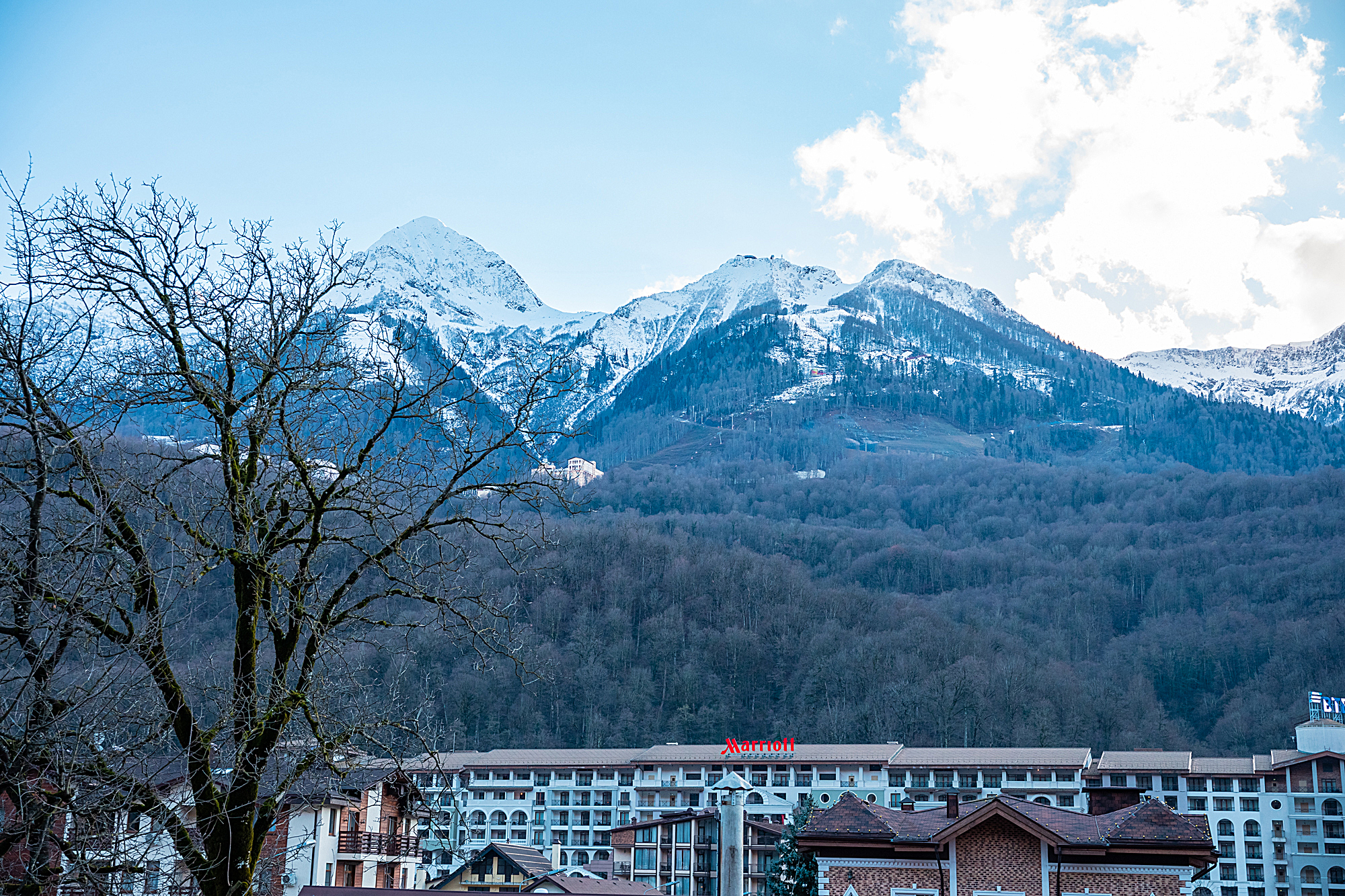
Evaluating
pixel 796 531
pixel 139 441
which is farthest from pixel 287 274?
pixel 796 531

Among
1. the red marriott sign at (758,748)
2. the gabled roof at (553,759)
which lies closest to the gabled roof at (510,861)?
the red marriott sign at (758,748)

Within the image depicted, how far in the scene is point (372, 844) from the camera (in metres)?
38.7

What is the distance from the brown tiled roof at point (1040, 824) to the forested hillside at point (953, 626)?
62.3 metres

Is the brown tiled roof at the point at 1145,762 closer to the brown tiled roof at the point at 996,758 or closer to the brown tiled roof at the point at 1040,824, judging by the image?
the brown tiled roof at the point at 996,758

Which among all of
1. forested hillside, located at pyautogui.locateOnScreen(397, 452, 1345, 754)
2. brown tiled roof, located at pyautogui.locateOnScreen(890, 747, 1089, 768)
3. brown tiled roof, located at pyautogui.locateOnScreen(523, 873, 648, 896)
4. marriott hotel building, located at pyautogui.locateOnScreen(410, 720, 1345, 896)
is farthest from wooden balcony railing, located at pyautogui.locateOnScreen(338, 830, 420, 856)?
forested hillside, located at pyautogui.locateOnScreen(397, 452, 1345, 754)

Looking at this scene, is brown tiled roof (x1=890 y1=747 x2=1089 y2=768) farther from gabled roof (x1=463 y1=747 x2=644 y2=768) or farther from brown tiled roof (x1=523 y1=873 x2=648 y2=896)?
brown tiled roof (x1=523 y1=873 x2=648 y2=896)

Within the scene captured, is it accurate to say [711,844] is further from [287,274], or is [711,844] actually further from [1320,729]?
[287,274]

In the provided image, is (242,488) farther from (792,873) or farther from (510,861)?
(510,861)

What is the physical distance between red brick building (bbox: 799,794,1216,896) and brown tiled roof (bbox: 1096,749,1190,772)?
53.9 m

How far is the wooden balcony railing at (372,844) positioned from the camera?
37719 mm

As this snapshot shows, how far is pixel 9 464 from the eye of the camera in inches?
301

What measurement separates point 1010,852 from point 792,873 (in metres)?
20.1

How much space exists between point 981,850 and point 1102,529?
150066 mm

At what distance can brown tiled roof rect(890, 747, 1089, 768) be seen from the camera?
239 feet
